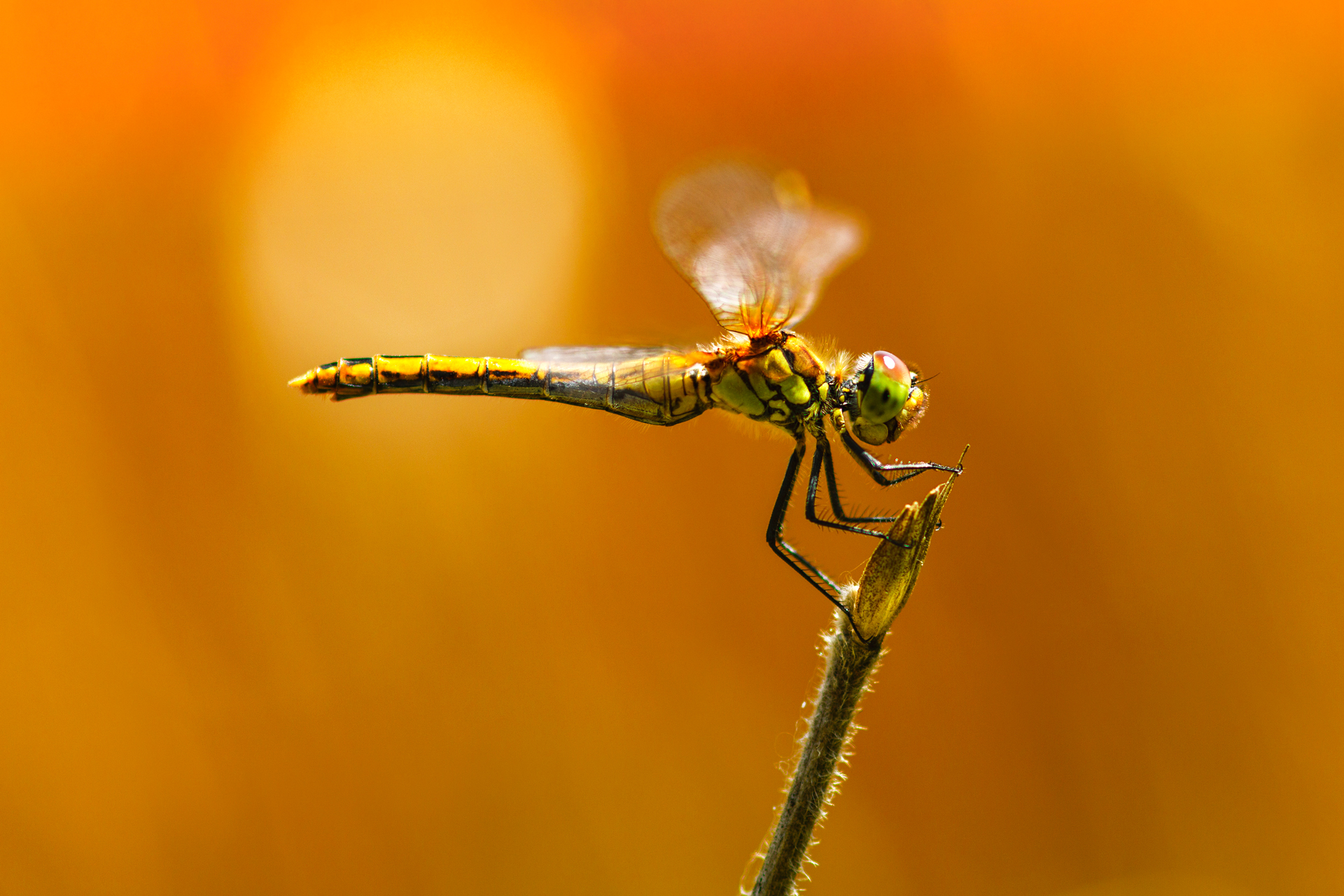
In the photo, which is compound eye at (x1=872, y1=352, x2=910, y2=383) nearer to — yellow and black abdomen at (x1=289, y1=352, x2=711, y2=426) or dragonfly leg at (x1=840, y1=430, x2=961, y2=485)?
dragonfly leg at (x1=840, y1=430, x2=961, y2=485)

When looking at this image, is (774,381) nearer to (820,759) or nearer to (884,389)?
(884,389)

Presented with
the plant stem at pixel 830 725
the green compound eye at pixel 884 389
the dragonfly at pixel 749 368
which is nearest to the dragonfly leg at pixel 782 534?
the dragonfly at pixel 749 368

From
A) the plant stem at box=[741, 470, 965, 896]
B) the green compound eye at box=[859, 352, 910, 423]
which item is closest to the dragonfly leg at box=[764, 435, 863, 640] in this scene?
the green compound eye at box=[859, 352, 910, 423]

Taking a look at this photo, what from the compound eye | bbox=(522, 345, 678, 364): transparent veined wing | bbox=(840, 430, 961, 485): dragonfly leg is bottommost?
bbox=(840, 430, 961, 485): dragonfly leg

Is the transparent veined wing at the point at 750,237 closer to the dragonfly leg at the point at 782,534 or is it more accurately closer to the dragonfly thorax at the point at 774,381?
the dragonfly thorax at the point at 774,381

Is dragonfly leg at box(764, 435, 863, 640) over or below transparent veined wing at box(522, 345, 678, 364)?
below

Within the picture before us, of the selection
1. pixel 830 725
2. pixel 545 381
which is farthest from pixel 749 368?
pixel 830 725

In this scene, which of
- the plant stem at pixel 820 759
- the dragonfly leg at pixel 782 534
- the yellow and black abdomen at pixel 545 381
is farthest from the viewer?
the yellow and black abdomen at pixel 545 381
